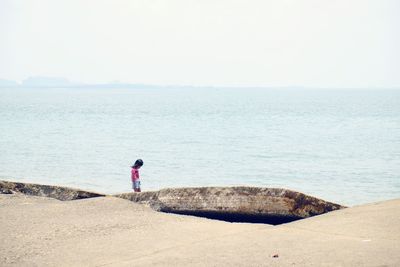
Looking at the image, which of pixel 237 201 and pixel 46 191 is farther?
pixel 46 191

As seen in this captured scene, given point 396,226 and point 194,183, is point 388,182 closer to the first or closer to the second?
point 194,183

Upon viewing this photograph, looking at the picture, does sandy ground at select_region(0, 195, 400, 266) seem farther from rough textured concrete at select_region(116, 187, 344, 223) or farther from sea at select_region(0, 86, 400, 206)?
sea at select_region(0, 86, 400, 206)

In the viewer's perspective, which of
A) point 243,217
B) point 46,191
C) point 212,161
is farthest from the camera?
point 212,161

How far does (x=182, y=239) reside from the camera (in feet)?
23.5

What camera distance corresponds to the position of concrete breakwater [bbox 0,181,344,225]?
29.6 ft

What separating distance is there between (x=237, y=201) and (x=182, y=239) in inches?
94.1

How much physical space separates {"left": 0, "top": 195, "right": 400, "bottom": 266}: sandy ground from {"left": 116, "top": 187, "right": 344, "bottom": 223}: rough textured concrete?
55 cm

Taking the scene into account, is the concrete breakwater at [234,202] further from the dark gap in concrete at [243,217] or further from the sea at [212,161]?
the sea at [212,161]

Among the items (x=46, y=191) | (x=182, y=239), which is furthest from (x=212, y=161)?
(x=182, y=239)

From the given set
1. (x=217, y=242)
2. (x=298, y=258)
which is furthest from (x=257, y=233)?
(x=298, y=258)

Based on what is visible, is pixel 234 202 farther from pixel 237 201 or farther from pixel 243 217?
pixel 243 217

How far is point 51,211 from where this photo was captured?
8.80m

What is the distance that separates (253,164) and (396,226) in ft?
94.4

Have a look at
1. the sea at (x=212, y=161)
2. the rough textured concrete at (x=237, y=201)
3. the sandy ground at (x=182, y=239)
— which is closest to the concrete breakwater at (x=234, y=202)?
the rough textured concrete at (x=237, y=201)
